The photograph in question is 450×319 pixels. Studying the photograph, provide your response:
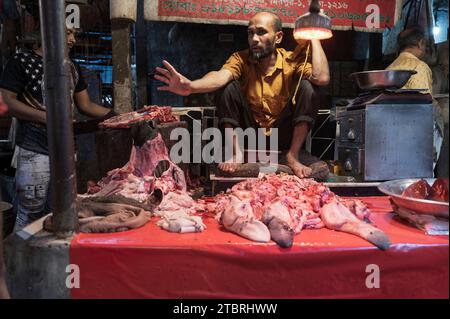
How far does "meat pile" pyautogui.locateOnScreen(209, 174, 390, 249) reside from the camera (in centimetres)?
256

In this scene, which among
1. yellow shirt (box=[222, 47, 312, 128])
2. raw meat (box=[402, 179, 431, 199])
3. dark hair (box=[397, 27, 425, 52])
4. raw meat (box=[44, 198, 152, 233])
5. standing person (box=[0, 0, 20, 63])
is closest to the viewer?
raw meat (box=[44, 198, 152, 233])

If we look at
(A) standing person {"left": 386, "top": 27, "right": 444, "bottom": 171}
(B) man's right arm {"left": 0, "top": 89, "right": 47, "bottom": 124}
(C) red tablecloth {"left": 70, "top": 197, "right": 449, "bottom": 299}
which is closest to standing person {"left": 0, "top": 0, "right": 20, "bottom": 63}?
(B) man's right arm {"left": 0, "top": 89, "right": 47, "bottom": 124}

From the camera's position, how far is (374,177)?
415 centimetres

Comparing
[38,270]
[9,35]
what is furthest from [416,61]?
[9,35]

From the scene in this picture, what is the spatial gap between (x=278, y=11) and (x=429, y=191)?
13.2ft

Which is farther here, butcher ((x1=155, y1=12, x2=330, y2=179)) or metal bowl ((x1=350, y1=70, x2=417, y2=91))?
butcher ((x1=155, y1=12, x2=330, y2=179))

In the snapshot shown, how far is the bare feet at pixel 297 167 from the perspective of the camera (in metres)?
4.12

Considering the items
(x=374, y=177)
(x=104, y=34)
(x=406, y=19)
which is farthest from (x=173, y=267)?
(x=104, y=34)

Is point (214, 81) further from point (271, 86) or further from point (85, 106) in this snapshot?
point (85, 106)

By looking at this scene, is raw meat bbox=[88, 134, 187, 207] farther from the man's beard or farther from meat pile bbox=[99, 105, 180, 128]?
the man's beard

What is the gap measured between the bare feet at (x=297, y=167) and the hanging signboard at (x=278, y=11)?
8.63 feet

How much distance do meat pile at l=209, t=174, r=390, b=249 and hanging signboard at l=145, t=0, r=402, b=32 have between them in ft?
10.9
